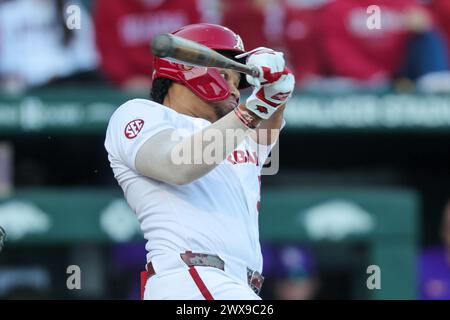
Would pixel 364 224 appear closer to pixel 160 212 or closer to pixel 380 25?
pixel 380 25

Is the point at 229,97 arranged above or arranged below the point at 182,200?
above

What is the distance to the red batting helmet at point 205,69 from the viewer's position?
14.0 ft

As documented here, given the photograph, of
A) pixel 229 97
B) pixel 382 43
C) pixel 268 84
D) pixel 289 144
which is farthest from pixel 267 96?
pixel 289 144

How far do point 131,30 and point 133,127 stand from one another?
383 cm

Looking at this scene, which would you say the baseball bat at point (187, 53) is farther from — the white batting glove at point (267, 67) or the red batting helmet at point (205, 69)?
the red batting helmet at point (205, 69)

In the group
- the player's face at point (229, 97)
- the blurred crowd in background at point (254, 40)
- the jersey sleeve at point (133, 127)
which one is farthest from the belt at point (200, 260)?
the blurred crowd in background at point (254, 40)

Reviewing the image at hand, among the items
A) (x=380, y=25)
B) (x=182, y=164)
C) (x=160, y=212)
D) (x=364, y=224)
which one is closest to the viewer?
(x=182, y=164)

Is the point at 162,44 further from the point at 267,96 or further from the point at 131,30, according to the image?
the point at 131,30

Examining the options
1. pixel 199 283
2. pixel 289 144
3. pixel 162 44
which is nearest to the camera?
pixel 162 44

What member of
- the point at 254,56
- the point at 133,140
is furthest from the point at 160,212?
the point at 254,56

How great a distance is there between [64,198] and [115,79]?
1011mm

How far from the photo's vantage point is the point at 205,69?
427 cm

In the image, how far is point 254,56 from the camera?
12.8 feet

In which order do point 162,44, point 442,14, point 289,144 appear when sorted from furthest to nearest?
point 289,144 → point 442,14 → point 162,44
